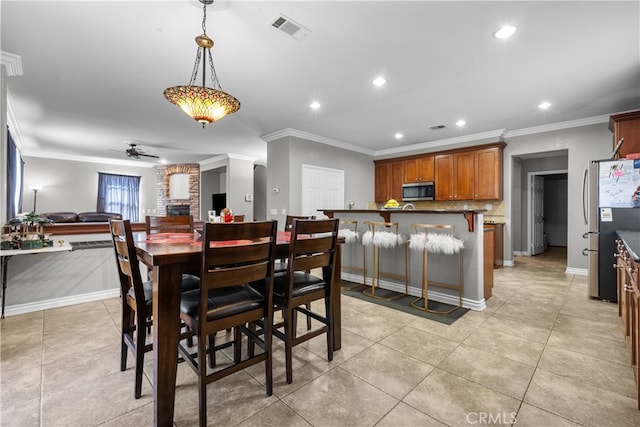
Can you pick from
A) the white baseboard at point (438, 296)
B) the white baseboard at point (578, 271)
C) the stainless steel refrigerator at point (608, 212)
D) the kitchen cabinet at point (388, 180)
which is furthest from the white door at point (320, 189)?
the white baseboard at point (578, 271)

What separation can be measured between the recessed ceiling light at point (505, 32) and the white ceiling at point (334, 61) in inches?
2.3

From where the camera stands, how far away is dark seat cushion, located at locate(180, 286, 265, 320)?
1499mm

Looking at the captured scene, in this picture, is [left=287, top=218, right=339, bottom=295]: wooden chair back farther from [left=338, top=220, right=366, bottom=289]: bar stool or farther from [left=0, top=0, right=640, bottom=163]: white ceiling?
[left=338, top=220, right=366, bottom=289]: bar stool

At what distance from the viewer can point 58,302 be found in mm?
3174

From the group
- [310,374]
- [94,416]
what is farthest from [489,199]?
[94,416]

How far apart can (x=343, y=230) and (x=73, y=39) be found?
137 inches

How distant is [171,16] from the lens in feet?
7.07

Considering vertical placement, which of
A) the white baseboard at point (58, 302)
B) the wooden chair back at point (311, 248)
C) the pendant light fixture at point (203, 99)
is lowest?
the white baseboard at point (58, 302)

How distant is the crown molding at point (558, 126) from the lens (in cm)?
447

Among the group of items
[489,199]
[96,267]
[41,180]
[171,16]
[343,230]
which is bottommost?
[96,267]

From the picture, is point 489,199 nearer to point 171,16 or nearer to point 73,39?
point 171,16

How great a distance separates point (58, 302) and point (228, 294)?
2888mm

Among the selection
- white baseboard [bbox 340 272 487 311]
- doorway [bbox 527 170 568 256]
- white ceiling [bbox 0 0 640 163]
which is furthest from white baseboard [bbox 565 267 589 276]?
white baseboard [bbox 340 272 487 311]

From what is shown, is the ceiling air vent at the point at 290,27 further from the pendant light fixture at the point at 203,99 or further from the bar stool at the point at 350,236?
the bar stool at the point at 350,236
